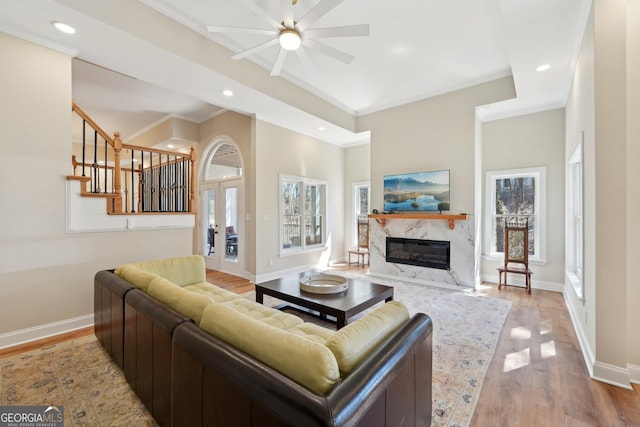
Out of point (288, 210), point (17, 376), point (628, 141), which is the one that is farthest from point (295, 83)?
point (17, 376)

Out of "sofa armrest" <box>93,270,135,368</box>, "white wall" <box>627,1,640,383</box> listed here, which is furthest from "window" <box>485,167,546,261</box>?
"sofa armrest" <box>93,270,135,368</box>

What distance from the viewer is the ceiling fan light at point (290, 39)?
98.7 inches

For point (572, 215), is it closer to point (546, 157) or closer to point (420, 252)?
point (546, 157)

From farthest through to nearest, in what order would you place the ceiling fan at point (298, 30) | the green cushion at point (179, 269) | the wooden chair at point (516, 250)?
the wooden chair at point (516, 250) → the green cushion at point (179, 269) → the ceiling fan at point (298, 30)

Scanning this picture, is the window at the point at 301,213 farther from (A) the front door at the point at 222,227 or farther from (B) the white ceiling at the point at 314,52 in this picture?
(B) the white ceiling at the point at 314,52

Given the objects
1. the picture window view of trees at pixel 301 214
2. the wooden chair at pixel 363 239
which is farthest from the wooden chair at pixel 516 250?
the picture window view of trees at pixel 301 214

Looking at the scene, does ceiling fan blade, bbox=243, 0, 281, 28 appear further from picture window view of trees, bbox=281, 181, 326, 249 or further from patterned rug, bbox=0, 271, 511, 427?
picture window view of trees, bbox=281, 181, 326, 249

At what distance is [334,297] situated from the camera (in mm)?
2848

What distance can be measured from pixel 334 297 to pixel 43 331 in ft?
10.00

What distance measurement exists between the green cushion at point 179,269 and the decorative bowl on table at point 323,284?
1.23 meters

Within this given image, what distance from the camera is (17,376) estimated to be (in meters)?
2.19

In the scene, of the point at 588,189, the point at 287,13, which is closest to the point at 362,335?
the point at 287,13

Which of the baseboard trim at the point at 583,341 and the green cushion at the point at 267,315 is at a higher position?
the green cushion at the point at 267,315

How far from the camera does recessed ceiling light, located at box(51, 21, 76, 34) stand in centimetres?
253
